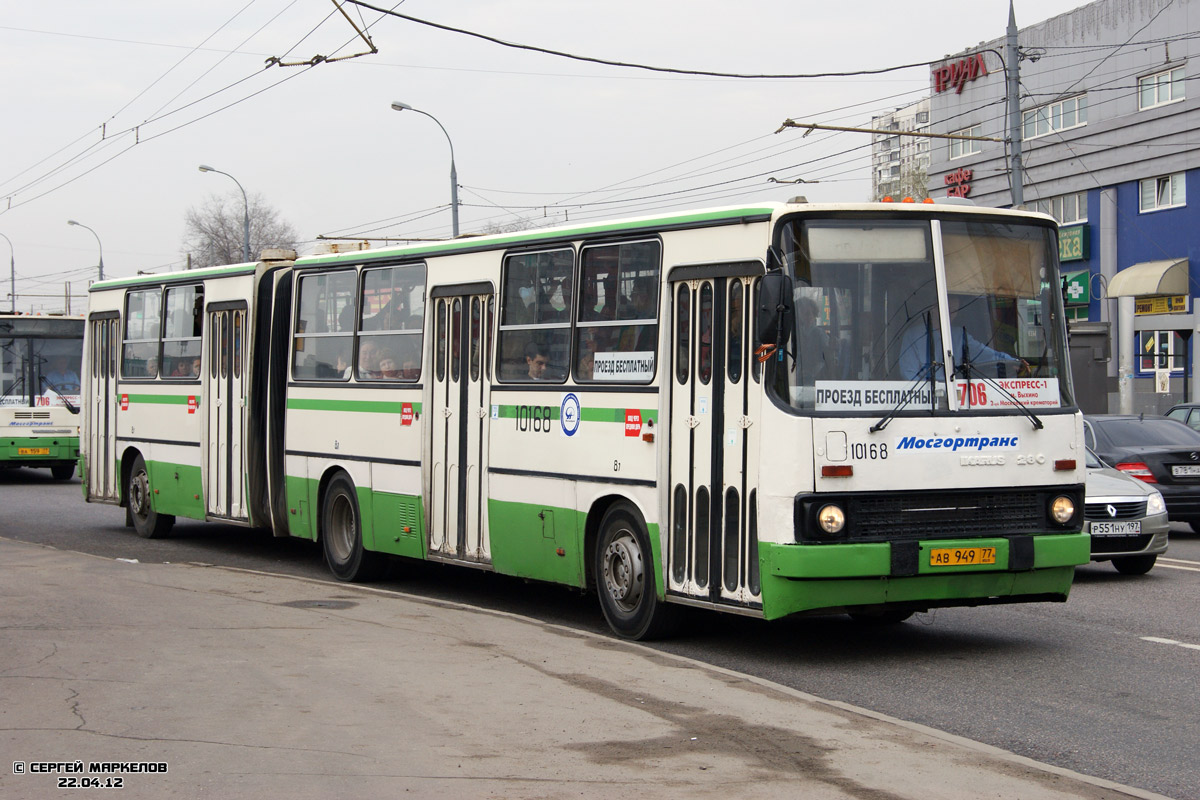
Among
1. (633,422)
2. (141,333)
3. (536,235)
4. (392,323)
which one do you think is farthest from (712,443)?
(141,333)

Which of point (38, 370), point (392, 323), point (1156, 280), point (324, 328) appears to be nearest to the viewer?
point (392, 323)

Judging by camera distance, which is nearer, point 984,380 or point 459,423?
point 984,380

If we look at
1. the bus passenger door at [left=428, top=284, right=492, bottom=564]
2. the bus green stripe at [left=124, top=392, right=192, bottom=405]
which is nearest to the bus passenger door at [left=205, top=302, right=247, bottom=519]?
the bus green stripe at [left=124, top=392, right=192, bottom=405]

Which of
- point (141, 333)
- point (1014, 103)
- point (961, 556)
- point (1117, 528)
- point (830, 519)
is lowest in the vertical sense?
point (1117, 528)

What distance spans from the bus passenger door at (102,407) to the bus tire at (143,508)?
0.31 m

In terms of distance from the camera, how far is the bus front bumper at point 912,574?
9.02 metres

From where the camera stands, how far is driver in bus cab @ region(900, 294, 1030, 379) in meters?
9.34

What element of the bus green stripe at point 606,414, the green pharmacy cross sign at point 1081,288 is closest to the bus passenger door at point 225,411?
the bus green stripe at point 606,414

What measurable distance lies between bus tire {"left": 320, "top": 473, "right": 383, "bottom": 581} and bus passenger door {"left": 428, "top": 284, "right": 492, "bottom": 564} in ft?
4.60

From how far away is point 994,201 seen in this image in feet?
161

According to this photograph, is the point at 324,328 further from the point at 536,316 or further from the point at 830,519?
the point at 830,519

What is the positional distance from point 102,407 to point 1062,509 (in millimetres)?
13478

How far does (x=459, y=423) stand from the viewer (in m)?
12.6

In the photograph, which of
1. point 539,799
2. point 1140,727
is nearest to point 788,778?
point 539,799
